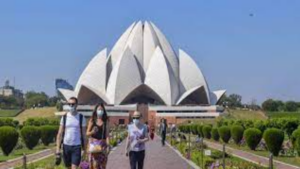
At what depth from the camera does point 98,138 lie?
7.87 meters

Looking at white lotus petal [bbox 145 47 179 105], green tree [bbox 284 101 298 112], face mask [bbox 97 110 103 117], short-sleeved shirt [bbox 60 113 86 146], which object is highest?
white lotus petal [bbox 145 47 179 105]

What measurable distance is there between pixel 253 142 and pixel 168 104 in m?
50.4

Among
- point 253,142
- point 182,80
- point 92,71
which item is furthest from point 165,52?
point 253,142

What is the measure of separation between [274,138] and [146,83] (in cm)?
5337

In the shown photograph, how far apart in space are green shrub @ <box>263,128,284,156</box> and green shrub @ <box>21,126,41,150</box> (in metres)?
9.68

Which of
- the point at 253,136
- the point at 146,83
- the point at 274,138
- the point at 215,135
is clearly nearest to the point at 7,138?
the point at 274,138

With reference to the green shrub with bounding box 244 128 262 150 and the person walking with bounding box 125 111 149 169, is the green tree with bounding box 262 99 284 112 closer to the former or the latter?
the green shrub with bounding box 244 128 262 150

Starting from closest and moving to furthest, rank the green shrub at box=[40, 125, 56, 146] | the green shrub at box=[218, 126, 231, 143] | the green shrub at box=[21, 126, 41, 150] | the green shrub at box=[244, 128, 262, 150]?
the green shrub at box=[244, 128, 262, 150]
the green shrub at box=[21, 126, 41, 150]
the green shrub at box=[40, 125, 56, 146]
the green shrub at box=[218, 126, 231, 143]

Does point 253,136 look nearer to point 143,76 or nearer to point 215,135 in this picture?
point 215,135

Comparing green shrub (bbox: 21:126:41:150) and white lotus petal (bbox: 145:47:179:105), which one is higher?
white lotus petal (bbox: 145:47:179:105)

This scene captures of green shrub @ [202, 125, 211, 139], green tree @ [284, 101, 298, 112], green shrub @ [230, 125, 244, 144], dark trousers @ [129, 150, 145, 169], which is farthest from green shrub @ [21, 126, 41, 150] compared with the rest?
green tree @ [284, 101, 298, 112]

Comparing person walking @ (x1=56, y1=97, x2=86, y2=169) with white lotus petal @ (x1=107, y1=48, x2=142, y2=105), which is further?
white lotus petal @ (x1=107, y1=48, x2=142, y2=105)

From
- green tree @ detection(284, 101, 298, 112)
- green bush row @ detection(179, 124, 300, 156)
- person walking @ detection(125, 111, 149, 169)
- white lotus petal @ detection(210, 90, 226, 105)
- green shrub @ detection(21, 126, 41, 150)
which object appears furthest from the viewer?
green tree @ detection(284, 101, 298, 112)

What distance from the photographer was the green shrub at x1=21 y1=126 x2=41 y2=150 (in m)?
22.9
